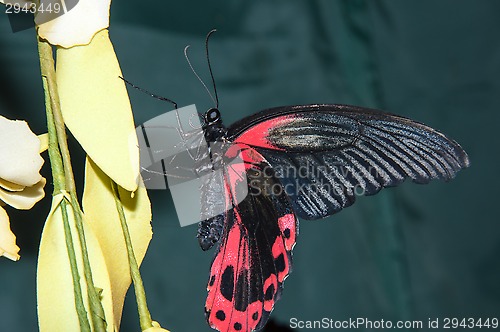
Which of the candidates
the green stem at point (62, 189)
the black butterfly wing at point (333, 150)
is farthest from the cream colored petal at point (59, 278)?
the black butterfly wing at point (333, 150)

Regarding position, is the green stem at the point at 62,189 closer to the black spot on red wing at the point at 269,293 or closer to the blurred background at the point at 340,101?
the black spot on red wing at the point at 269,293

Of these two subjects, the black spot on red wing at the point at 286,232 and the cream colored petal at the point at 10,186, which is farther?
the black spot on red wing at the point at 286,232

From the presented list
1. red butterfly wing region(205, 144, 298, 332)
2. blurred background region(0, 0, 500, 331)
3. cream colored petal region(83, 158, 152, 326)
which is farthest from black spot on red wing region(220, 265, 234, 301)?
blurred background region(0, 0, 500, 331)

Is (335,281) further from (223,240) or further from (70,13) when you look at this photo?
(70,13)

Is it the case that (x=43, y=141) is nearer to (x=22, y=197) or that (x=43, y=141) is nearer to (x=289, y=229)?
(x=22, y=197)

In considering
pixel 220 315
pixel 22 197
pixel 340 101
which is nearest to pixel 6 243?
pixel 22 197
